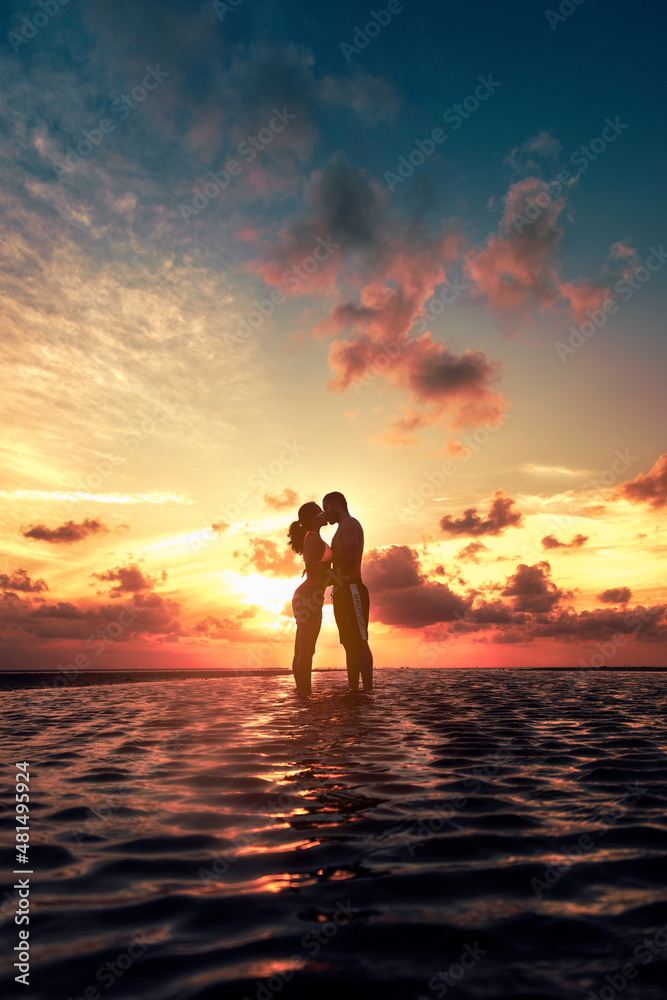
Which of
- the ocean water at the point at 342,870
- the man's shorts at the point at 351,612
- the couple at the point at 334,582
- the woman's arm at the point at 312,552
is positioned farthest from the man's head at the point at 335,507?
the ocean water at the point at 342,870

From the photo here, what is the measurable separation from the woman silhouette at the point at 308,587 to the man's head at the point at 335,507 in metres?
0.14

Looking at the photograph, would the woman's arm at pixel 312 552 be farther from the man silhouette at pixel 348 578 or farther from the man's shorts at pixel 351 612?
the man's shorts at pixel 351 612

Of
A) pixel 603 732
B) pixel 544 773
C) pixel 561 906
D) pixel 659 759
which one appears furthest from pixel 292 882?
pixel 603 732

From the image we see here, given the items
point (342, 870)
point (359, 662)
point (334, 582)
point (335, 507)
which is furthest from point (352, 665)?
point (342, 870)

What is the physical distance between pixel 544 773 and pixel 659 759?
5.72 feet

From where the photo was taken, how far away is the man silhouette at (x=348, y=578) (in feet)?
38.0

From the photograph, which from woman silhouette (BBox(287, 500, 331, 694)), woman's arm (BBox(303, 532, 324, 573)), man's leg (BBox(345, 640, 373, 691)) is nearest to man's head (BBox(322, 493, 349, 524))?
woman silhouette (BBox(287, 500, 331, 694))

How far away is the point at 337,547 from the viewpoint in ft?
38.3

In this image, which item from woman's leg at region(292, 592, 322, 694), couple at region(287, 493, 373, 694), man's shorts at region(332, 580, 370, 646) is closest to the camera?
woman's leg at region(292, 592, 322, 694)

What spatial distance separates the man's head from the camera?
1170 centimetres

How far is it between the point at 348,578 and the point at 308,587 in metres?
0.92

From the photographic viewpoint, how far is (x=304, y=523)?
11945 mm

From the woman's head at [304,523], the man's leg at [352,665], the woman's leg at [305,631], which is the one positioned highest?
the woman's head at [304,523]

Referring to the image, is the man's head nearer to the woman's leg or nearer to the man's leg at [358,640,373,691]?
the woman's leg
